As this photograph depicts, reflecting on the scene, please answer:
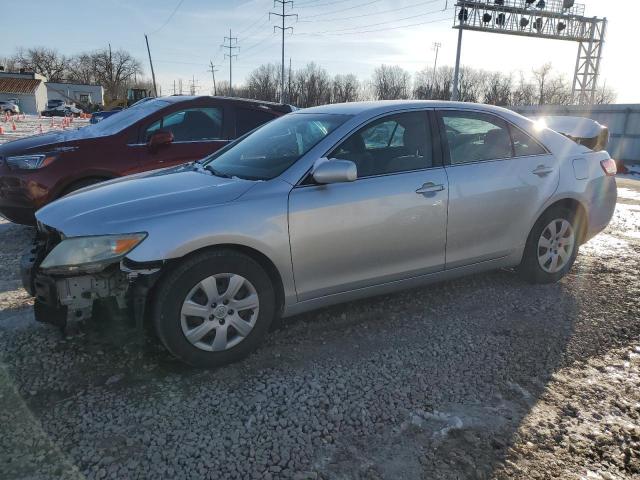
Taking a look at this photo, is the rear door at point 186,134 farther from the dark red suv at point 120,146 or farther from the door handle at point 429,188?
the door handle at point 429,188

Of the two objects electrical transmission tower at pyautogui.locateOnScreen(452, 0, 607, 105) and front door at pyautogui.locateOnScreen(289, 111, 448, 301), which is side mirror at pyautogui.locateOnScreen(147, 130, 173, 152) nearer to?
front door at pyautogui.locateOnScreen(289, 111, 448, 301)

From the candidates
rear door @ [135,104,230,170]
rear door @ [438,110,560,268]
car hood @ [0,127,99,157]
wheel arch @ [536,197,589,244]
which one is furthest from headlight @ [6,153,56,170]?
wheel arch @ [536,197,589,244]

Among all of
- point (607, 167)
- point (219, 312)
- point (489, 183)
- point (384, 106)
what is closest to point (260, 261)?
point (219, 312)

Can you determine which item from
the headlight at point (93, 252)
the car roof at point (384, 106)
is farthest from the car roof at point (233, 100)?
the headlight at point (93, 252)

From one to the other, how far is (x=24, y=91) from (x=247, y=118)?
7630 centimetres

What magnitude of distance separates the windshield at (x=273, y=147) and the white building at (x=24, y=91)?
7611 centimetres

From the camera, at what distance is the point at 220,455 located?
226 cm

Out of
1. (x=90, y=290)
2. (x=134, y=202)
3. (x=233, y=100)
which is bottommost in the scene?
(x=90, y=290)

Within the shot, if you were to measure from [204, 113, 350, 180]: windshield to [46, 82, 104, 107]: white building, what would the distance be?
93.1 meters

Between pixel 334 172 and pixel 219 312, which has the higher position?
pixel 334 172

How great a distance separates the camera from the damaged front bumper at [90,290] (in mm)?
2746

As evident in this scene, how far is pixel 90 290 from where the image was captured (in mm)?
2773

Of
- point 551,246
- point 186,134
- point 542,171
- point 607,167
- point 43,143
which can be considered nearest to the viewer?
point 542,171

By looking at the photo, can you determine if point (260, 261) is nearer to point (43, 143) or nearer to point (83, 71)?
point (43, 143)
